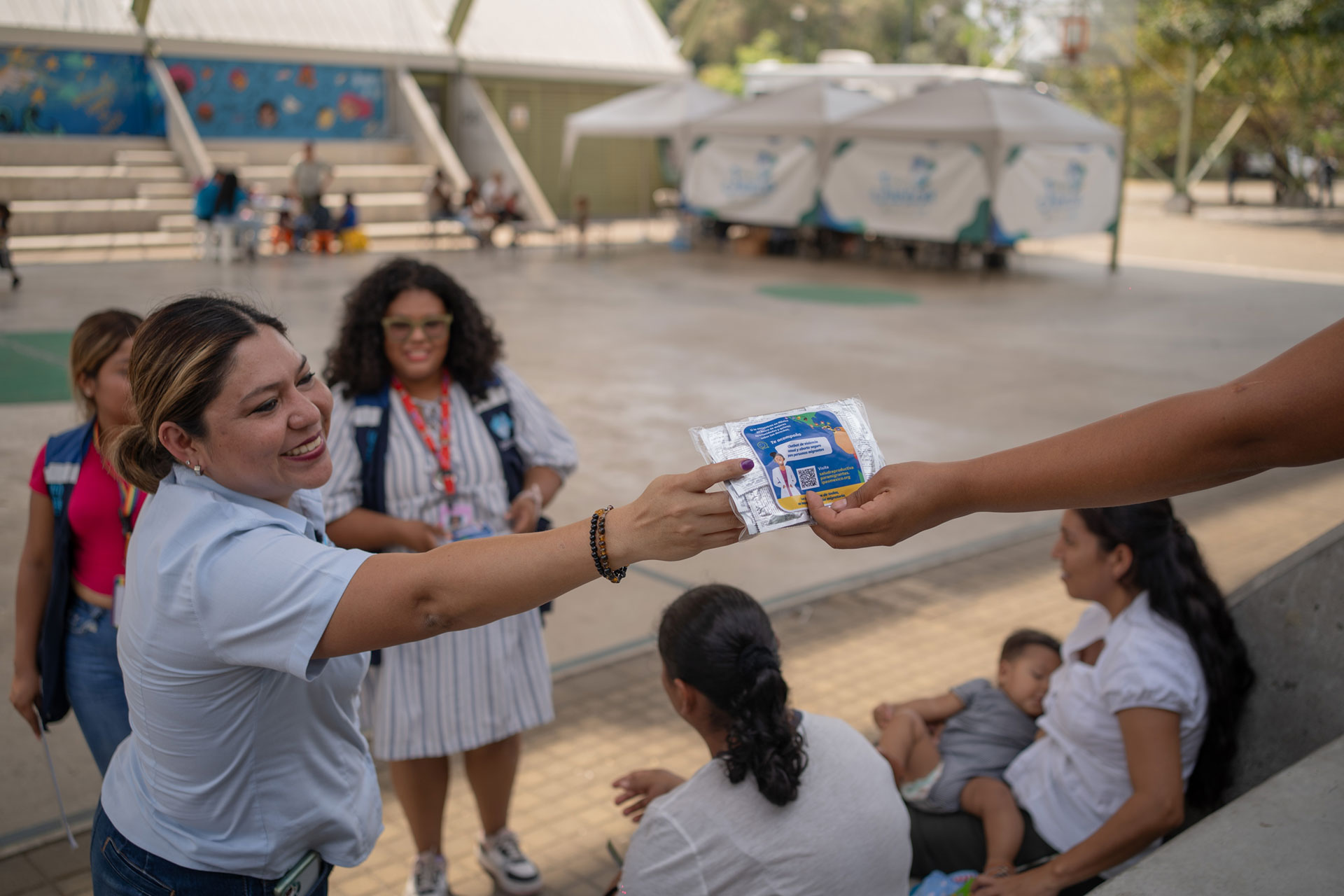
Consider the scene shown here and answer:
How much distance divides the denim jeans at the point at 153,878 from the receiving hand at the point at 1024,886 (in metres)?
1.49

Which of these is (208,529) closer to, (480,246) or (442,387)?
(442,387)

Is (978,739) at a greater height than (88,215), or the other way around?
(978,739)

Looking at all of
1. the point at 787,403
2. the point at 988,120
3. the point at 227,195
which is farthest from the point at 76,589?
the point at 988,120

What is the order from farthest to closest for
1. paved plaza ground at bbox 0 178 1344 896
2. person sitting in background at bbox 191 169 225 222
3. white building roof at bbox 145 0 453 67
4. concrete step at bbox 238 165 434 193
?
white building roof at bbox 145 0 453 67
concrete step at bbox 238 165 434 193
person sitting in background at bbox 191 169 225 222
paved plaza ground at bbox 0 178 1344 896

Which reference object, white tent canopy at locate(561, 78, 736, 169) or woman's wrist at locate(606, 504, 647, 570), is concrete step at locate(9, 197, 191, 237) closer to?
white tent canopy at locate(561, 78, 736, 169)

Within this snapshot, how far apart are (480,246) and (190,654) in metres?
19.3

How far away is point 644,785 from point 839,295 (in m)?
14.1

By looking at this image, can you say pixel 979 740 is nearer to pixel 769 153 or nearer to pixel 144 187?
pixel 769 153

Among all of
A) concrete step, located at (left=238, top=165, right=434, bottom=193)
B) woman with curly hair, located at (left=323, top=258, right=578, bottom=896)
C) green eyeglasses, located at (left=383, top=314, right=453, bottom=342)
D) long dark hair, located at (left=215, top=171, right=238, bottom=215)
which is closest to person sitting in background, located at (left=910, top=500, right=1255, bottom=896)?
woman with curly hair, located at (left=323, top=258, right=578, bottom=896)

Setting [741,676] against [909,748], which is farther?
[909,748]

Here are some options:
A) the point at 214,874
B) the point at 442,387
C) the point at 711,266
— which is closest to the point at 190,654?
the point at 214,874

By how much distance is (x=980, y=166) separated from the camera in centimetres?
1689

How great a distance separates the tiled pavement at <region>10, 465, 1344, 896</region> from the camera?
129 inches

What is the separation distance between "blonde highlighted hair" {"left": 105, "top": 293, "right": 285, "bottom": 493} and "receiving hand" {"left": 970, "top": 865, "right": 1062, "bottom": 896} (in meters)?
1.86
